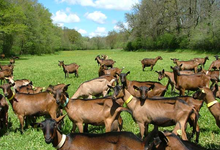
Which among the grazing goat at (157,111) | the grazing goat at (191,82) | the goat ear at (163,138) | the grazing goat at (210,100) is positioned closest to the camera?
the goat ear at (163,138)

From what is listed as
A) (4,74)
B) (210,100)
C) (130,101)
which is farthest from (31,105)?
(4,74)

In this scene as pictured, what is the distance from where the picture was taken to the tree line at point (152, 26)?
37.2 meters

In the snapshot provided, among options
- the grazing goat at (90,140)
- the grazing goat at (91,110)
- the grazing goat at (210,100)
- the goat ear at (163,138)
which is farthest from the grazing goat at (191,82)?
the goat ear at (163,138)

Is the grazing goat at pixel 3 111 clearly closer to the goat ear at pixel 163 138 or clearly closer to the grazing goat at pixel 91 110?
the grazing goat at pixel 91 110

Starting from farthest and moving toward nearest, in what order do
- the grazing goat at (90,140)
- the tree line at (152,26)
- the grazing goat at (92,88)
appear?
the tree line at (152,26)
the grazing goat at (92,88)
the grazing goat at (90,140)

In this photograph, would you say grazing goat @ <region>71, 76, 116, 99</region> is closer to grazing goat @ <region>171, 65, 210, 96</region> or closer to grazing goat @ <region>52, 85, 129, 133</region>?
grazing goat @ <region>52, 85, 129, 133</region>

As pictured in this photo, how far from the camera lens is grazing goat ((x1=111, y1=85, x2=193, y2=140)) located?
5.45m

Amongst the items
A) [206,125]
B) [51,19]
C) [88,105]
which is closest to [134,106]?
[88,105]

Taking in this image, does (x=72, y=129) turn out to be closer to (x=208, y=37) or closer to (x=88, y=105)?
(x=88, y=105)

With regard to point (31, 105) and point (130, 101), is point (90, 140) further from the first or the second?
point (31, 105)

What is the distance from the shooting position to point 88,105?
243 inches

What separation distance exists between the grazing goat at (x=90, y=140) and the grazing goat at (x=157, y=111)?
1.89 metres

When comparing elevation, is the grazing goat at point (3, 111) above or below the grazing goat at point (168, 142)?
below

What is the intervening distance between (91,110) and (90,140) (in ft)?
6.48
